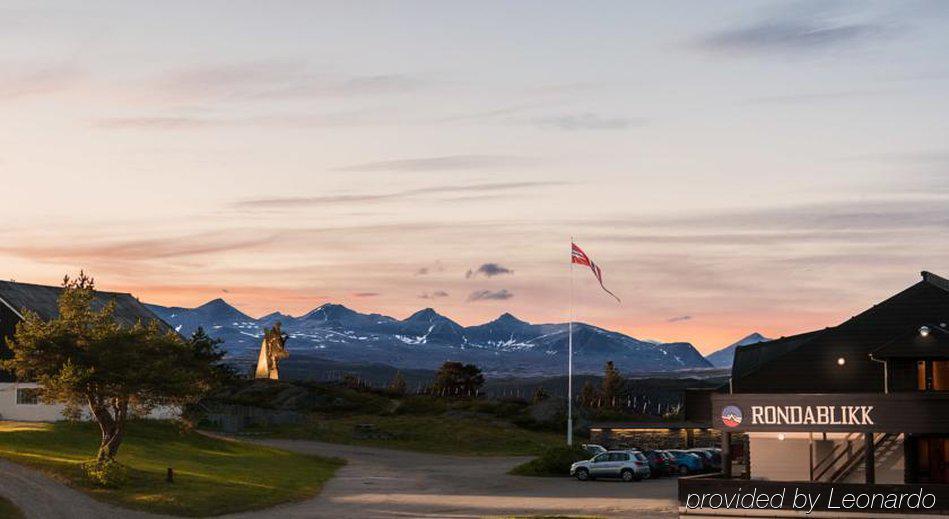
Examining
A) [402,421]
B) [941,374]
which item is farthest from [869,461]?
[402,421]

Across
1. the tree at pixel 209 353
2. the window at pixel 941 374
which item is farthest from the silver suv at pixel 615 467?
the tree at pixel 209 353

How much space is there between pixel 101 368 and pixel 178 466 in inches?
384

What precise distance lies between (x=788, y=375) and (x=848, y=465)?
7.56 meters

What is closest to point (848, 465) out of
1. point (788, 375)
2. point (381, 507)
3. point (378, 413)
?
point (788, 375)

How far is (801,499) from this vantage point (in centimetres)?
4547

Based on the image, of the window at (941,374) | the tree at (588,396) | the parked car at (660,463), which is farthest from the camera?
the tree at (588,396)

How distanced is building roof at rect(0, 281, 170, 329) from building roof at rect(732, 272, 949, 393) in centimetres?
3910

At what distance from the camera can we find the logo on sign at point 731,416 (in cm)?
A: 4869

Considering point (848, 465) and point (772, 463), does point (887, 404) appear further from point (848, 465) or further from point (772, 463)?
point (772, 463)

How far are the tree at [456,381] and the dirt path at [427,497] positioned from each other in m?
88.6

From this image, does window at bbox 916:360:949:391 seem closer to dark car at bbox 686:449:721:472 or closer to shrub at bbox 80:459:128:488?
dark car at bbox 686:449:721:472

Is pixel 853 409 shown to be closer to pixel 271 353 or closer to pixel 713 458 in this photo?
pixel 713 458

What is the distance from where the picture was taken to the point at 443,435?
104750mm

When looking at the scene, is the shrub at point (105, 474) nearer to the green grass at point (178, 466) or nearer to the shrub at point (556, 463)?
the green grass at point (178, 466)
